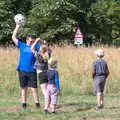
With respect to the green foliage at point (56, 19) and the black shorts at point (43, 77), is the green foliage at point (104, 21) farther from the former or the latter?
the black shorts at point (43, 77)

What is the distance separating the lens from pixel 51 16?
39562 mm

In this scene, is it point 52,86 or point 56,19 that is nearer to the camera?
point 52,86

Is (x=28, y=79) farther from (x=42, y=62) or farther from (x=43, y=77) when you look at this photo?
(x=42, y=62)

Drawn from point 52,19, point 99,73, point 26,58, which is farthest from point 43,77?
point 52,19

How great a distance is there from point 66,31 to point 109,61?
19386mm

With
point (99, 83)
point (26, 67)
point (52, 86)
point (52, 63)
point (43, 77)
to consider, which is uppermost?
point (52, 63)

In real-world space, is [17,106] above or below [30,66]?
below

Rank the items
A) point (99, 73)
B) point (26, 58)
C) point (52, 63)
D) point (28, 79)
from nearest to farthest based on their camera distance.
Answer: point (52, 63) → point (26, 58) → point (28, 79) → point (99, 73)

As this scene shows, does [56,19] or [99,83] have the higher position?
[56,19]

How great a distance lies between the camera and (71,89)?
58.8 feet

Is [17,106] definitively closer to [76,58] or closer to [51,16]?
[76,58]

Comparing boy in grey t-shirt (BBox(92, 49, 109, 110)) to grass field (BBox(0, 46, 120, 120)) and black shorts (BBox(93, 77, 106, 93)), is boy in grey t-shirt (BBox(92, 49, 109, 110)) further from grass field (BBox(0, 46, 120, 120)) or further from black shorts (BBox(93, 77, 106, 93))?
grass field (BBox(0, 46, 120, 120))

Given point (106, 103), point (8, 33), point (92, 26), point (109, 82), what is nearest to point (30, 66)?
point (106, 103)

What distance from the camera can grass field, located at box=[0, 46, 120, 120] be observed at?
11391mm
